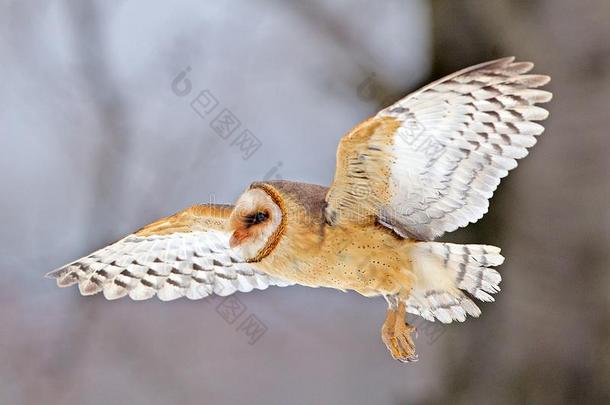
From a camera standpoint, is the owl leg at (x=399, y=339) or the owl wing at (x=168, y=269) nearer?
the owl leg at (x=399, y=339)

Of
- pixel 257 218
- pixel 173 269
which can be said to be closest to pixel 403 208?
pixel 257 218

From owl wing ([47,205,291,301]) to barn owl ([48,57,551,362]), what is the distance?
0.02 m

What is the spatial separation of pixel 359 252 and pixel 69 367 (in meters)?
1.27

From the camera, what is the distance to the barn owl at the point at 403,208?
923 millimetres

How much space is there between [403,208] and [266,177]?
27cm

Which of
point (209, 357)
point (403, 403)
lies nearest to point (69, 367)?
point (209, 357)

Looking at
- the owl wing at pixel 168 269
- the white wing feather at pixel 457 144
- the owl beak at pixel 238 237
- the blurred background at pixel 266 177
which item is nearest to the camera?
the white wing feather at pixel 457 144

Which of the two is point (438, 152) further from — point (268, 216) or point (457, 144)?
point (268, 216)

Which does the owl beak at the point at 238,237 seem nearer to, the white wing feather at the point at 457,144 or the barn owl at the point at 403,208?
the barn owl at the point at 403,208

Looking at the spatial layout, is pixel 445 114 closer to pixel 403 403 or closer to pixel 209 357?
pixel 403 403

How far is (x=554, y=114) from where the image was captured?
1.53 metres

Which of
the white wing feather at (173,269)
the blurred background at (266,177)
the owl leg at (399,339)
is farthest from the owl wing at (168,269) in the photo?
the owl leg at (399,339)

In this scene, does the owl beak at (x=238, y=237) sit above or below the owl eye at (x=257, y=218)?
below

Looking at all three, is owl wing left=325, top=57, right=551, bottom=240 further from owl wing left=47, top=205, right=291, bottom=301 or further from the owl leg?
owl wing left=47, top=205, right=291, bottom=301
